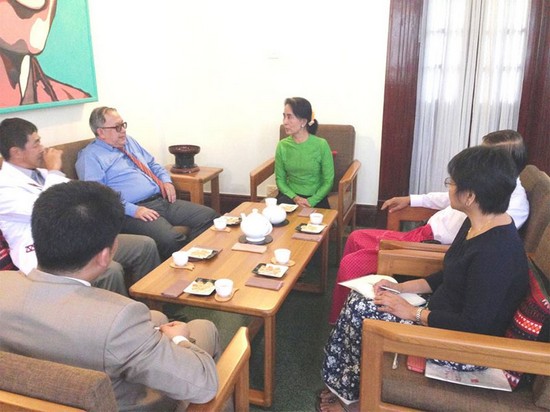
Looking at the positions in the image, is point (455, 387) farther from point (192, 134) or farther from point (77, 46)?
point (192, 134)

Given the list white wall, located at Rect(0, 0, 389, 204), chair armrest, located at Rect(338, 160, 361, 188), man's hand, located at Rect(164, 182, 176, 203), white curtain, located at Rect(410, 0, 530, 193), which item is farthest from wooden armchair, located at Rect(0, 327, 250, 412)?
white curtain, located at Rect(410, 0, 530, 193)

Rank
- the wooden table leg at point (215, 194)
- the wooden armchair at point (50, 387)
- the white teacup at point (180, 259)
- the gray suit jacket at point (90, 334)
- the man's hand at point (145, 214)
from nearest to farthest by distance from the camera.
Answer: the wooden armchair at point (50, 387), the gray suit jacket at point (90, 334), the white teacup at point (180, 259), the man's hand at point (145, 214), the wooden table leg at point (215, 194)

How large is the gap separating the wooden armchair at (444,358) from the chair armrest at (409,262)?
19.1 inches

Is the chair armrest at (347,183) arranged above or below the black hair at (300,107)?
below

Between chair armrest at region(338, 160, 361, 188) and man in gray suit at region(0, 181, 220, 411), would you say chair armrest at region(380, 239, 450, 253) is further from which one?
man in gray suit at region(0, 181, 220, 411)

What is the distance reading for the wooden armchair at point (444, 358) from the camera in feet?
4.16

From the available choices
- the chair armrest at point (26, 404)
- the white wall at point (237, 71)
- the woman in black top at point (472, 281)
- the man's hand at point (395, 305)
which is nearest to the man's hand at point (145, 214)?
the white wall at point (237, 71)

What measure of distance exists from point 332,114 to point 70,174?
6.46 feet

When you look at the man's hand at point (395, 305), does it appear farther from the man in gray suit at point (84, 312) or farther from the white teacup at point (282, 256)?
the man in gray suit at point (84, 312)

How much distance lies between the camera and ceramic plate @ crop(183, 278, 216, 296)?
5.89ft

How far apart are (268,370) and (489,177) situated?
106 cm

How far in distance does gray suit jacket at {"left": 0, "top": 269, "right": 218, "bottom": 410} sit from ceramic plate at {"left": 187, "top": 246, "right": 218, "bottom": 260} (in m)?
0.97

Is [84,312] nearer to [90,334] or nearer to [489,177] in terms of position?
[90,334]

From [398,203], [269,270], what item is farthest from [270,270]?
[398,203]
